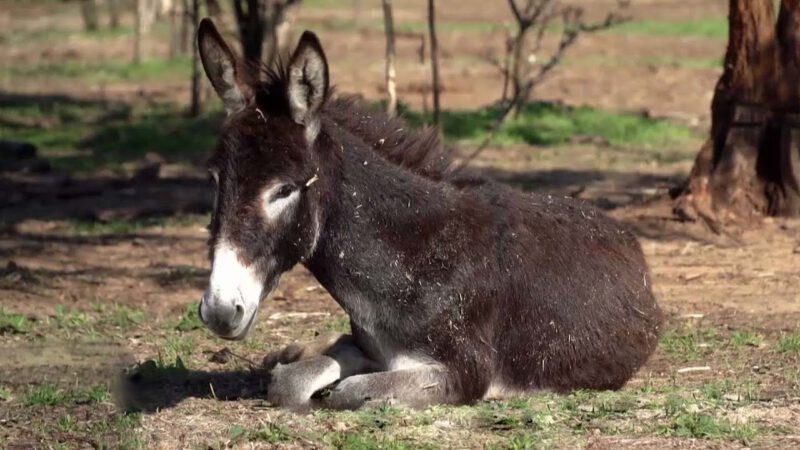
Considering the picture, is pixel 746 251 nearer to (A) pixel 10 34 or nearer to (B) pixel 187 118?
(B) pixel 187 118

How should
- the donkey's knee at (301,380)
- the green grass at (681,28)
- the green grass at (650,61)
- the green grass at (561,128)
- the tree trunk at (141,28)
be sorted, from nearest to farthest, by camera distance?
the donkey's knee at (301,380) < the green grass at (561,128) < the green grass at (650,61) < the tree trunk at (141,28) < the green grass at (681,28)

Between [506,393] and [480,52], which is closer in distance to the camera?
[506,393]

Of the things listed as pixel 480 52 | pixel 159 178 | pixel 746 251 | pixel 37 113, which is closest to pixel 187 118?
pixel 37 113

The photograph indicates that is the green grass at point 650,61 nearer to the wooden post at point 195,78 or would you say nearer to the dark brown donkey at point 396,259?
the wooden post at point 195,78

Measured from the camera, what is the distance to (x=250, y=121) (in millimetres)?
Result: 6395

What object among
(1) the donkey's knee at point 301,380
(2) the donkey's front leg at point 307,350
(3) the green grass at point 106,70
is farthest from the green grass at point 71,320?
(3) the green grass at point 106,70

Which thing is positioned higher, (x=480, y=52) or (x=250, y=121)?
(x=250, y=121)

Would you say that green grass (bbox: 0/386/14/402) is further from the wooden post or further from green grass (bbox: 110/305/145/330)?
the wooden post

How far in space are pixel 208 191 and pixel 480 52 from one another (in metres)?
13.6

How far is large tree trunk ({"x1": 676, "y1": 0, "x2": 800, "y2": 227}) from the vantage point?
38.2 feet

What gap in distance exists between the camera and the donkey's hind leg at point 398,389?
6520 mm

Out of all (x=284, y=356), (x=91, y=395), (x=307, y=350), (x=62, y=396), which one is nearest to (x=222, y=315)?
(x=91, y=395)

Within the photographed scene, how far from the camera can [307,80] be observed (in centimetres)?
638

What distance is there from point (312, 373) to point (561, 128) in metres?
12.2
